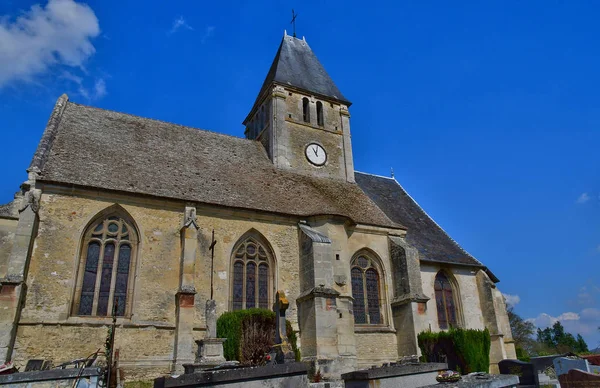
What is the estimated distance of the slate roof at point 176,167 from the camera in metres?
14.2

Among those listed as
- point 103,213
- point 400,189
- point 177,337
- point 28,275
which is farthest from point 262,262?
point 400,189

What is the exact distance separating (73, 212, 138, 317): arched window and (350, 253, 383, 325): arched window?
26.3ft

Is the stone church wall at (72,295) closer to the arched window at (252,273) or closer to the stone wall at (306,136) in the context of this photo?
the arched window at (252,273)

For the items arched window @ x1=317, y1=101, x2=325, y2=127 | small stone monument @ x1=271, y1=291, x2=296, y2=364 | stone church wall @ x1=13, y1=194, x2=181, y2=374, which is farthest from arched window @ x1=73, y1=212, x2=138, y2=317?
arched window @ x1=317, y1=101, x2=325, y2=127

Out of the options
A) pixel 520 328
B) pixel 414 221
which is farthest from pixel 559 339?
pixel 414 221

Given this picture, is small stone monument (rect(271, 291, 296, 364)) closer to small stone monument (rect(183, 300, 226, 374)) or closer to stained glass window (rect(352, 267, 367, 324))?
small stone monument (rect(183, 300, 226, 374))

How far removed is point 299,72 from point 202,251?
41.2ft

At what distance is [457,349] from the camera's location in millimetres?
16297

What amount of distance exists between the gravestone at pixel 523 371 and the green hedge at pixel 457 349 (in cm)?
256

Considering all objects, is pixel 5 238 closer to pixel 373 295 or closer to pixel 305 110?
pixel 373 295

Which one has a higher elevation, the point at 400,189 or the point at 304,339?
the point at 400,189

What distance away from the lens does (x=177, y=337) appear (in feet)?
41.5

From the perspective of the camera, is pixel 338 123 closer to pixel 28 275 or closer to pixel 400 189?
pixel 400 189

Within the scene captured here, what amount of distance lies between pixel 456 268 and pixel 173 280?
41.4 ft
